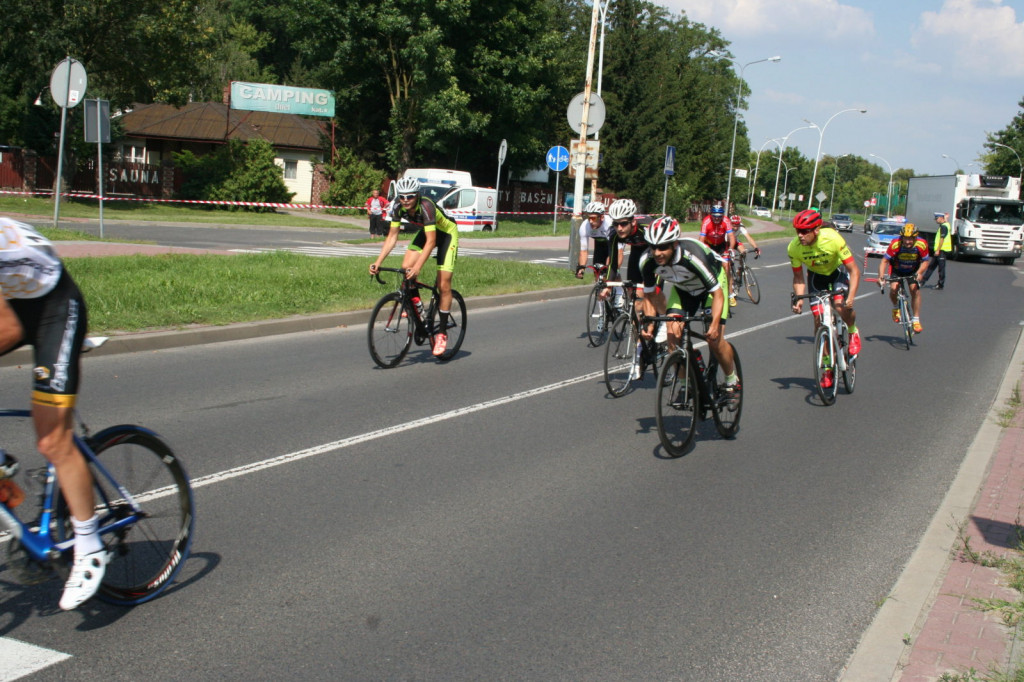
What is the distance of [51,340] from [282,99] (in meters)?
42.2

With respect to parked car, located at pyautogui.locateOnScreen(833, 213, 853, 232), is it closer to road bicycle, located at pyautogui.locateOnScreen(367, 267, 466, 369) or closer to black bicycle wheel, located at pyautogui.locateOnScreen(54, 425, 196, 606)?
road bicycle, located at pyautogui.locateOnScreen(367, 267, 466, 369)

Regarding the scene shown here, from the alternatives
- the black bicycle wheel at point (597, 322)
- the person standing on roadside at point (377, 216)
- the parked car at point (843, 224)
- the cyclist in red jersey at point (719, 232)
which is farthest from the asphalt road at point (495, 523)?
the parked car at point (843, 224)

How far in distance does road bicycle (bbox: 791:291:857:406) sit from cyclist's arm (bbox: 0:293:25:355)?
727cm

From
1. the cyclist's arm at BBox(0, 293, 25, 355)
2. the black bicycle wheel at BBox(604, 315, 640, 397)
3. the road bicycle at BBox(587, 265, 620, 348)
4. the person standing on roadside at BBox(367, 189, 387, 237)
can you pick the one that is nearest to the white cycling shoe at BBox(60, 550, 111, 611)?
the cyclist's arm at BBox(0, 293, 25, 355)

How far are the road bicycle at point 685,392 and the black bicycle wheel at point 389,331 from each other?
12.3ft

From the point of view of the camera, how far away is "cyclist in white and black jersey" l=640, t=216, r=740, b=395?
272 inches

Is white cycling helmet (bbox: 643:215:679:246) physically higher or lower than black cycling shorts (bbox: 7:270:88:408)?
higher

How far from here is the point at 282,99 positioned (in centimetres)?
4341

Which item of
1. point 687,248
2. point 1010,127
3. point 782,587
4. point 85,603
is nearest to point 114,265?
point 687,248

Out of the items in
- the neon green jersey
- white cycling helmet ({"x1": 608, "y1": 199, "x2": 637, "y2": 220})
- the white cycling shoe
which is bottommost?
the white cycling shoe

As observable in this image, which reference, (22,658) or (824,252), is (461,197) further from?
(22,658)

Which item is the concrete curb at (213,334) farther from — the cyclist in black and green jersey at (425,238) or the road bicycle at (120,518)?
the road bicycle at (120,518)

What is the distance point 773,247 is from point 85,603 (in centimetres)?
4203

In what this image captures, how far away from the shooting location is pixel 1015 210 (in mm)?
40719
